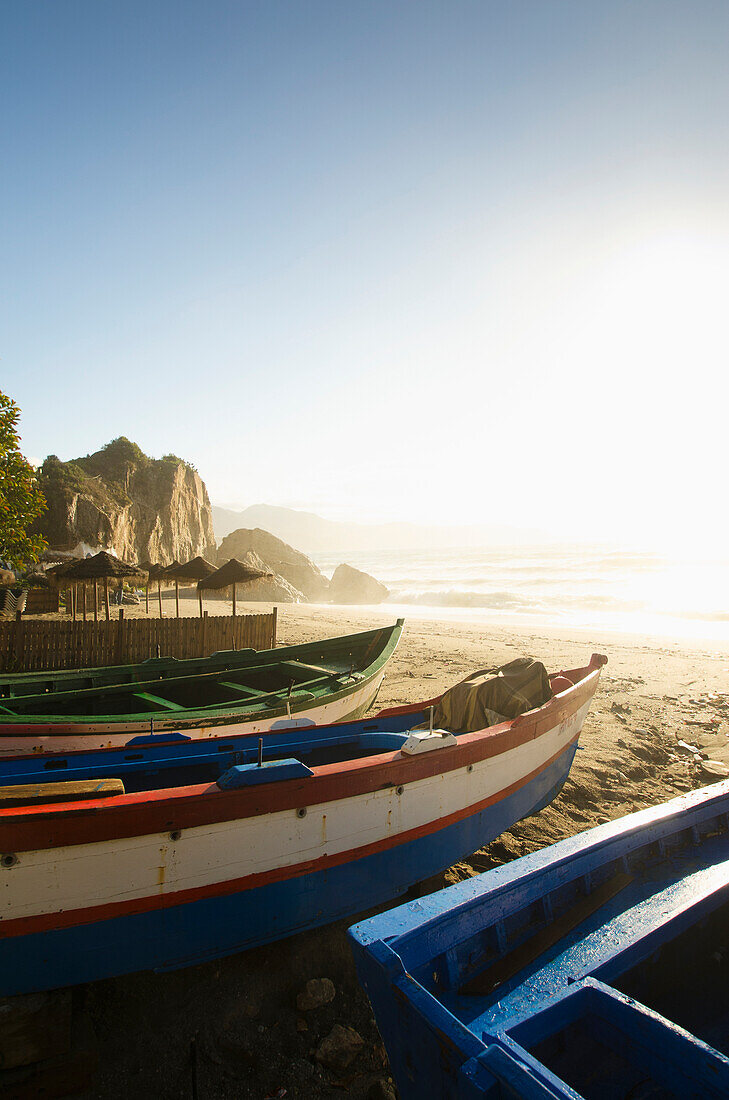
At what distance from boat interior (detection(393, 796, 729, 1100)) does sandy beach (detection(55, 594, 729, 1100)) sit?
3.67ft

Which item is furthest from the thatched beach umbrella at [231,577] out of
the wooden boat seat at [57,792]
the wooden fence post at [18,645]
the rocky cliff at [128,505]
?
the rocky cliff at [128,505]

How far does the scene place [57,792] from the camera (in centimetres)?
313

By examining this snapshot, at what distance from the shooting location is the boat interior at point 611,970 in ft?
6.54

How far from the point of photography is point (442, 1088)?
1949mm

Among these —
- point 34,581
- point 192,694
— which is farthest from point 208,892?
point 34,581

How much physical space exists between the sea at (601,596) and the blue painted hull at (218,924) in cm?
1989

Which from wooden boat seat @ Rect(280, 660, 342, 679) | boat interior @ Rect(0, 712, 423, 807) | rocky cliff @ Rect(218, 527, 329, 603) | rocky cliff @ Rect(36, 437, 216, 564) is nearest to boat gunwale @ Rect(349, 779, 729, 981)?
boat interior @ Rect(0, 712, 423, 807)

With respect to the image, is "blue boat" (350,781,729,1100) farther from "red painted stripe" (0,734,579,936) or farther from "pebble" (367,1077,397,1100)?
"red painted stripe" (0,734,579,936)

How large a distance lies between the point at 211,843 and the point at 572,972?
2124 millimetres

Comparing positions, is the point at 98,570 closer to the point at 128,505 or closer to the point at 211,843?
the point at 211,843

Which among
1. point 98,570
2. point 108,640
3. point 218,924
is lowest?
point 218,924

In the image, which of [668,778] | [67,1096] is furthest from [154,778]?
[668,778]

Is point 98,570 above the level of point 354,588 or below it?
above

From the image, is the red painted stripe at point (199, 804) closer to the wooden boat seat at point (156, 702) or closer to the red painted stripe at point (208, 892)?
the red painted stripe at point (208, 892)
